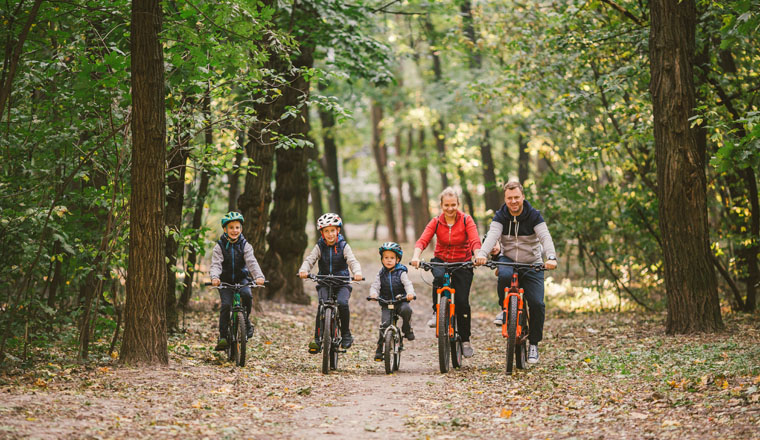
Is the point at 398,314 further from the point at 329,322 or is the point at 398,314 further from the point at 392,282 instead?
the point at 329,322

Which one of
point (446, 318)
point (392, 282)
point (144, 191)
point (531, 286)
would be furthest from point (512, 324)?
point (144, 191)

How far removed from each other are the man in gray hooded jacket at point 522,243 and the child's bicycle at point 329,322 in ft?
6.51

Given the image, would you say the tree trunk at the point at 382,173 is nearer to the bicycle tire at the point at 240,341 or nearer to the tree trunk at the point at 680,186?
the tree trunk at the point at 680,186

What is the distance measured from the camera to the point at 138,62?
8.01 m

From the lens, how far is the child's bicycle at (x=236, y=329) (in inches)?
352

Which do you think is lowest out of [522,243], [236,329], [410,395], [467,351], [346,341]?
[410,395]

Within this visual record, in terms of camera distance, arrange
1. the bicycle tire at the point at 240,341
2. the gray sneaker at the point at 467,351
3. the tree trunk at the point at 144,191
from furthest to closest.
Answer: the gray sneaker at the point at 467,351
the bicycle tire at the point at 240,341
the tree trunk at the point at 144,191

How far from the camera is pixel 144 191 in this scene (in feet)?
26.4

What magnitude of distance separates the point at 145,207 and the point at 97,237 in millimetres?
1948

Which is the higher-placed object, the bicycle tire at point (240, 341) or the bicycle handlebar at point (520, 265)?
the bicycle handlebar at point (520, 265)

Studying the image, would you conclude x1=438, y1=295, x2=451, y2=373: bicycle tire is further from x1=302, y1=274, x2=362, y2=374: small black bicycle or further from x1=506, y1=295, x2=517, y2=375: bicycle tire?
x1=302, y1=274, x2=362, y2=374: small black bicycle

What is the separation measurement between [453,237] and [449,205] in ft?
1.42

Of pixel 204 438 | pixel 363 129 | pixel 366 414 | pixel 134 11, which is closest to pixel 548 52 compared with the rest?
pixel 134 11

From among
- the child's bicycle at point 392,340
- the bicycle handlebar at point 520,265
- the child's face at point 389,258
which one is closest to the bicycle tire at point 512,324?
the bicycle handlebar at point 520,265
